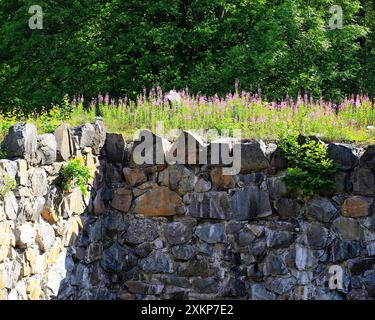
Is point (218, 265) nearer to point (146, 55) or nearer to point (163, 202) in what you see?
point (163, 202)

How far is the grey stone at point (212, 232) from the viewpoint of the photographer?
27.1 ft

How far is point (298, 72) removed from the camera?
1360 centimetres

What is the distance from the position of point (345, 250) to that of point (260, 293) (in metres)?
1.08

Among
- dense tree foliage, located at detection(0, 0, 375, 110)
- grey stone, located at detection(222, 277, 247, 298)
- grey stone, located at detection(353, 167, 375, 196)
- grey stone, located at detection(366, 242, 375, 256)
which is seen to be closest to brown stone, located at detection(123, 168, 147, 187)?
grey stone, located at detection(222, 277, 247, 298)

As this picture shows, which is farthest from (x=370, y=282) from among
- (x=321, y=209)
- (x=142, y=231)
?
(x=142, y=231)

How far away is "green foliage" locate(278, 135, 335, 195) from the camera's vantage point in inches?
315

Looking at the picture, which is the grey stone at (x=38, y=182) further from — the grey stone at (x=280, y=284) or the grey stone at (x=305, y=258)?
the grey stone at (x=305, y=258)

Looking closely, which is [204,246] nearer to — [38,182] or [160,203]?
[160,203]

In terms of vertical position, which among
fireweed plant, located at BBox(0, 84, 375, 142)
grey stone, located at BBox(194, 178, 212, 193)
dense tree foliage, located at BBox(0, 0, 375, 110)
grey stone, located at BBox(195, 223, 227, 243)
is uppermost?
dense tree foliage, located at BBox(0, 0, 375, 110)

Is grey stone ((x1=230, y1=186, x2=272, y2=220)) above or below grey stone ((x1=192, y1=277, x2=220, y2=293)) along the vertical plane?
above

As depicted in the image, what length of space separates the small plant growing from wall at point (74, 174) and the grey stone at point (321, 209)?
2.52 meters

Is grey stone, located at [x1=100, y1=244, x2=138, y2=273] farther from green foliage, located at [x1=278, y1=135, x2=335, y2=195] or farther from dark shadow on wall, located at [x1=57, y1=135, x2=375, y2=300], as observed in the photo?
green foliage, located at [x1=278, y1=135, x2=335, y2=195]

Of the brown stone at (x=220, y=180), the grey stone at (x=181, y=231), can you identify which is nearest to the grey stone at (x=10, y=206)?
the grey stone at (x=181, y=231)

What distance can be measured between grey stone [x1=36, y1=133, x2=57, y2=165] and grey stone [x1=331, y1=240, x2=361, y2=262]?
10.6 ft
